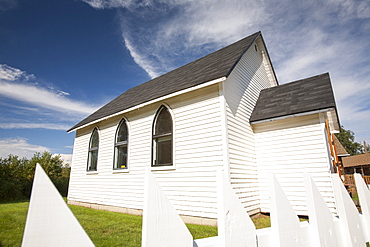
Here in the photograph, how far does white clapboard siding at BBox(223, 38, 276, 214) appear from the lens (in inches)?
283

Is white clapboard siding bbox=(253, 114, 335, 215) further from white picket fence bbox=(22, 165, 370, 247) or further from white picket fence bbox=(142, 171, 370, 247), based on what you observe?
white picket fence bbox=(142, 171, 370, 247)

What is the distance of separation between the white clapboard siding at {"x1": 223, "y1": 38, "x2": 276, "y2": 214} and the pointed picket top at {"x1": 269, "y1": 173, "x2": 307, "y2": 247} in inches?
203

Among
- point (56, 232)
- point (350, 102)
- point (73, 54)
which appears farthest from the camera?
point (350, 102)

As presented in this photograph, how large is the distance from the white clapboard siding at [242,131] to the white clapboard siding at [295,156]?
49cm

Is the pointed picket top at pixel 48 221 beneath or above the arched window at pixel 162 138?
beneath

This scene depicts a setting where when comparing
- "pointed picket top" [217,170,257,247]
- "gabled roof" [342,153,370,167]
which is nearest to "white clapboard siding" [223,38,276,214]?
"pointed picket top" [217,170,257,247]

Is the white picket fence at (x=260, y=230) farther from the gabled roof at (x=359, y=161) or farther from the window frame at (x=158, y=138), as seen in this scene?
the gabled roof at (x=359, y=161)

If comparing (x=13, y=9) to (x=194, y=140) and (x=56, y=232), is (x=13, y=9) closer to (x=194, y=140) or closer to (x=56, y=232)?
(x=194, y=140)

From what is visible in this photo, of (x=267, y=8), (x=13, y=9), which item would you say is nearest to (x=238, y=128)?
(x=267, y=8)

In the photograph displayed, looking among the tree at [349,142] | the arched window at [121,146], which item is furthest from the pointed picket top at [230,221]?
the tree at [349,142]

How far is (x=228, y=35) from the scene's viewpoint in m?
13.6

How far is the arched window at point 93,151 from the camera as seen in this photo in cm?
1220

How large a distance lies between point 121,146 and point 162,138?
10.1ft

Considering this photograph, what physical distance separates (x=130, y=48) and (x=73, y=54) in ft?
13.7
